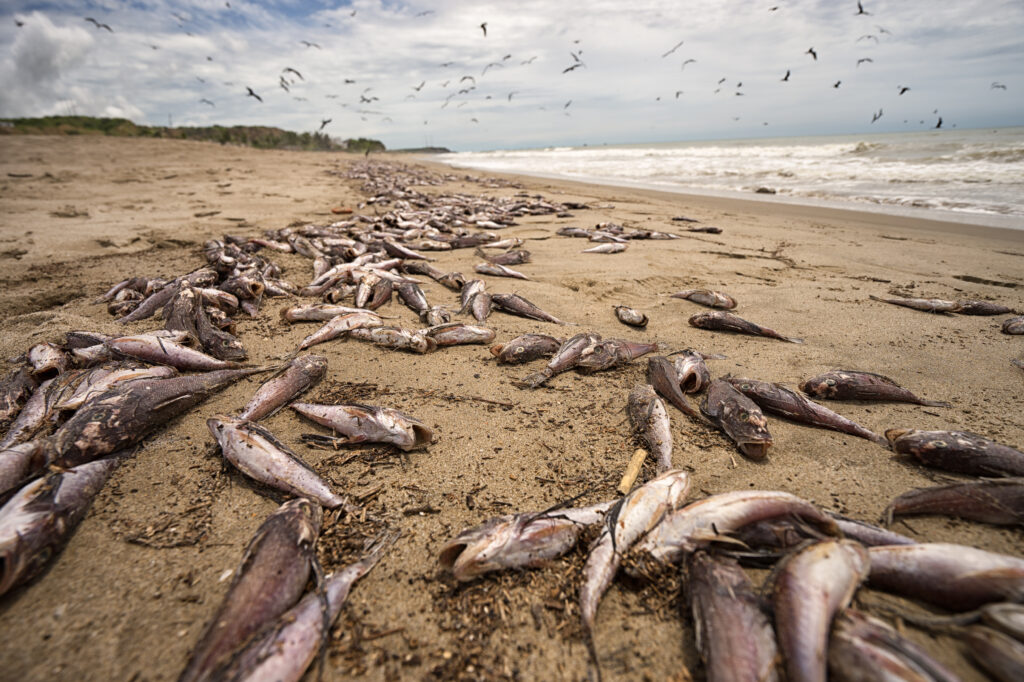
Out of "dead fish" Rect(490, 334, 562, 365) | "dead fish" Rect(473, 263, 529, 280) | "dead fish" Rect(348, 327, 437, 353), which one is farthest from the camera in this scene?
"dead fish" Rect(473, 263, 529, 280)

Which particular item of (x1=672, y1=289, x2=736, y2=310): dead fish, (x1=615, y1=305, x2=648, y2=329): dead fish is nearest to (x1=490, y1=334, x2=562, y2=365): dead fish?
(x1=615, y1=305, x2=648, y2=329): dead fish

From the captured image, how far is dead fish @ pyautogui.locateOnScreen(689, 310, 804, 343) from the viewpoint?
3.97 meters

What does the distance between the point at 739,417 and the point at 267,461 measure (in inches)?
108

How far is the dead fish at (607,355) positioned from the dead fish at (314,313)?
7.91 feet

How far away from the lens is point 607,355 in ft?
11.1

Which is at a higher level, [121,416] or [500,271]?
[121,416]

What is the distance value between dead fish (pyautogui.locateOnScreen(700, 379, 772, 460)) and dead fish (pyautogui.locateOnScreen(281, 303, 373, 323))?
3.36 metres

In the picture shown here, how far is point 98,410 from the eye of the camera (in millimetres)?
2361

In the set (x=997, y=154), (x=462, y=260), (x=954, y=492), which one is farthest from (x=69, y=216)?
(x=997, y=154)

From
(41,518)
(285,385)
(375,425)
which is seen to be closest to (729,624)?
(375,425)

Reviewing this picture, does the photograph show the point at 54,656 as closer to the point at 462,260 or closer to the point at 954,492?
the point at 954,492

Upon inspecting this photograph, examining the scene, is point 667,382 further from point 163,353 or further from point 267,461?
point 163,353

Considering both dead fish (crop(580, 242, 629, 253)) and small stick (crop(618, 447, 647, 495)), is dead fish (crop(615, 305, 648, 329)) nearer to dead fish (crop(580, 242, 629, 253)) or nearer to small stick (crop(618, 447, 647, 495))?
small stick (crop(618, 447, 647, 495))

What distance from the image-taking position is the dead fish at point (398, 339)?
364 centimetres
